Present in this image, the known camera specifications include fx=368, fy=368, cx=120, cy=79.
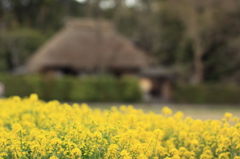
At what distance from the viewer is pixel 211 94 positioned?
21.2 m

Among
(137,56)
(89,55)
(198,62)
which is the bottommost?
(89,55)

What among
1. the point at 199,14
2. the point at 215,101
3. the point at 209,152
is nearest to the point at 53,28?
the point at 199,14

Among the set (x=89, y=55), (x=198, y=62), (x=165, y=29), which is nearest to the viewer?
(x=89, y=55)

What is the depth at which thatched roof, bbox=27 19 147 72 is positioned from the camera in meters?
23.2

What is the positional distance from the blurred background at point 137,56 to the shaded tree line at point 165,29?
2.7 inches

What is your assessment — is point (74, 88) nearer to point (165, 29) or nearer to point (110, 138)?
point (165, 29)

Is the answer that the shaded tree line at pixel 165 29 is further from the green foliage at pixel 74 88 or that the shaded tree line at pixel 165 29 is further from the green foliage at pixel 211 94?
the green foliage at pixel 74 88

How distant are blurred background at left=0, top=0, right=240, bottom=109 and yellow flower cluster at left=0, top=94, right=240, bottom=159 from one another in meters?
14.6

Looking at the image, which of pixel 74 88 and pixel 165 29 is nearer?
pixel 74 88

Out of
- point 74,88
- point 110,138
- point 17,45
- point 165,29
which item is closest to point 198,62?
point 165,29

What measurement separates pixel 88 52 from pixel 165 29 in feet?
25.7

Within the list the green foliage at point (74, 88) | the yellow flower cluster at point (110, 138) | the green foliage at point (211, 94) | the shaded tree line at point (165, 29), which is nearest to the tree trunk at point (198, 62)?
the shaded tree line at point (165, 29)

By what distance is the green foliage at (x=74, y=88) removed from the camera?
19.8m

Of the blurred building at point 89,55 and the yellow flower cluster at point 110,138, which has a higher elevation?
the blurred building at point 89,55
